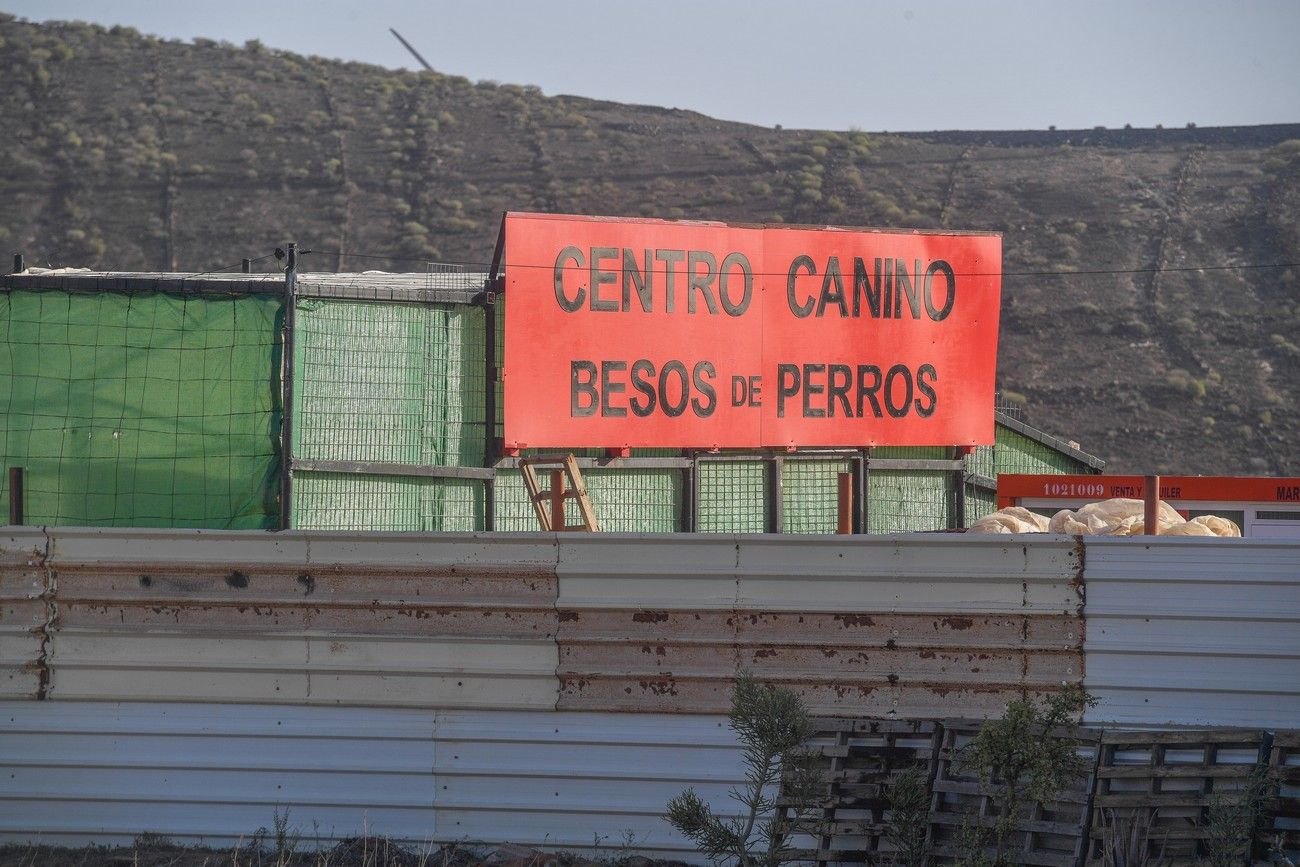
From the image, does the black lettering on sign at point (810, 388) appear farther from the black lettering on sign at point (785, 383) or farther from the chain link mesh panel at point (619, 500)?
the chain link mesh panel at point (619, 500)

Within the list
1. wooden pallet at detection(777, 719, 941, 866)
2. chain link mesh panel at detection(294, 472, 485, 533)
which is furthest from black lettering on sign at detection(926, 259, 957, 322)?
wooden pallet at detection(777, 719, 941, 866)

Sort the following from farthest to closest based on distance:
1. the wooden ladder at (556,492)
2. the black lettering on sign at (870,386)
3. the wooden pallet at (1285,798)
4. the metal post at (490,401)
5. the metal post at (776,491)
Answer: the black lettering on sign at (870,386), the metal post at (776,491), the metal post at (490,401), the wooden ladder at (556,492), the wooden pallet at (1285,798)

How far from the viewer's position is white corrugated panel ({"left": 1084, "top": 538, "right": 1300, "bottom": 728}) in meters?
6.39

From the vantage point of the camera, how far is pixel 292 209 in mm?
48531

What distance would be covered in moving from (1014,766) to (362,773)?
123 inches

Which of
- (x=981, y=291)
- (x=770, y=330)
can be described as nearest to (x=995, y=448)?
(x=981, y=291)

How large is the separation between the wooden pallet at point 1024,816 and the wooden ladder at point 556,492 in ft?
19.8

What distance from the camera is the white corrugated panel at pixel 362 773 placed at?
665cm

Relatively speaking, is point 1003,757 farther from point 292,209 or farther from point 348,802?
point 292,209

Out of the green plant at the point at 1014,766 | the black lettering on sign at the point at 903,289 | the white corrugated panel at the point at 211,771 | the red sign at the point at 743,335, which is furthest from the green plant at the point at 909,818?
the black lettering on sign at the point at 903,289

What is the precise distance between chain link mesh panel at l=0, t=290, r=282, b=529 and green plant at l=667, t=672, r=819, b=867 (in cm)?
684

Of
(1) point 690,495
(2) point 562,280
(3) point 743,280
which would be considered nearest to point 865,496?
(1) point 690,495

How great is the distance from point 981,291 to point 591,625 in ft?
36.0

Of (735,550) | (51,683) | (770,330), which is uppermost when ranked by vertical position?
(770,330)
